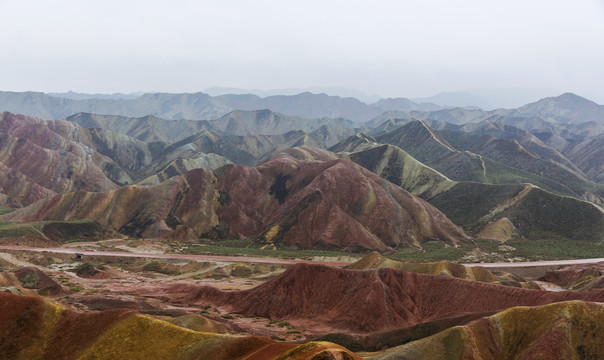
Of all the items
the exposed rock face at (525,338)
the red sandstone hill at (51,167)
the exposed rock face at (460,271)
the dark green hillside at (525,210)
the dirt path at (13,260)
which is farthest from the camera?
the red sandstone hill at (51,167)

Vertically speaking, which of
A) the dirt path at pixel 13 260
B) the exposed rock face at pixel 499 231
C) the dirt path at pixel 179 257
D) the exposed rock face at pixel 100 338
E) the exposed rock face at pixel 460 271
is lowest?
the dirt path at pixel 179 257

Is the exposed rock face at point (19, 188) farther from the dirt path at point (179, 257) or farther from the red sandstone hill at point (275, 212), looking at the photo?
the dirt path at point (179, 257)

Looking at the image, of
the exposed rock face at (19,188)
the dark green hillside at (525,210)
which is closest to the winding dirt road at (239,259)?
the dark green hillside at (525,210)

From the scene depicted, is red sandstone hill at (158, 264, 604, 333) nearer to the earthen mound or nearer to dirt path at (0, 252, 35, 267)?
the earthen mound

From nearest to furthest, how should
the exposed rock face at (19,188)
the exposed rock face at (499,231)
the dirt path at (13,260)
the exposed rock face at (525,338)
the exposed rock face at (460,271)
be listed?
1. the exposed rock face at (525,338)
2. the exposed rock face at (460,271)
3. the dirt path at (13,260)
4. the exposed rock face at (499,231)
5. the exposed rock face at (19,188)

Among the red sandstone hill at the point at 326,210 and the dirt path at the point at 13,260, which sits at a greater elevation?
the red sandstone hill at the point at 326,210

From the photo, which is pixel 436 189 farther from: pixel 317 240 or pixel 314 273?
pixel 314 273

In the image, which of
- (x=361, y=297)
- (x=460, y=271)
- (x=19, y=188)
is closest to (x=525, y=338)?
(x=361, y=297)
